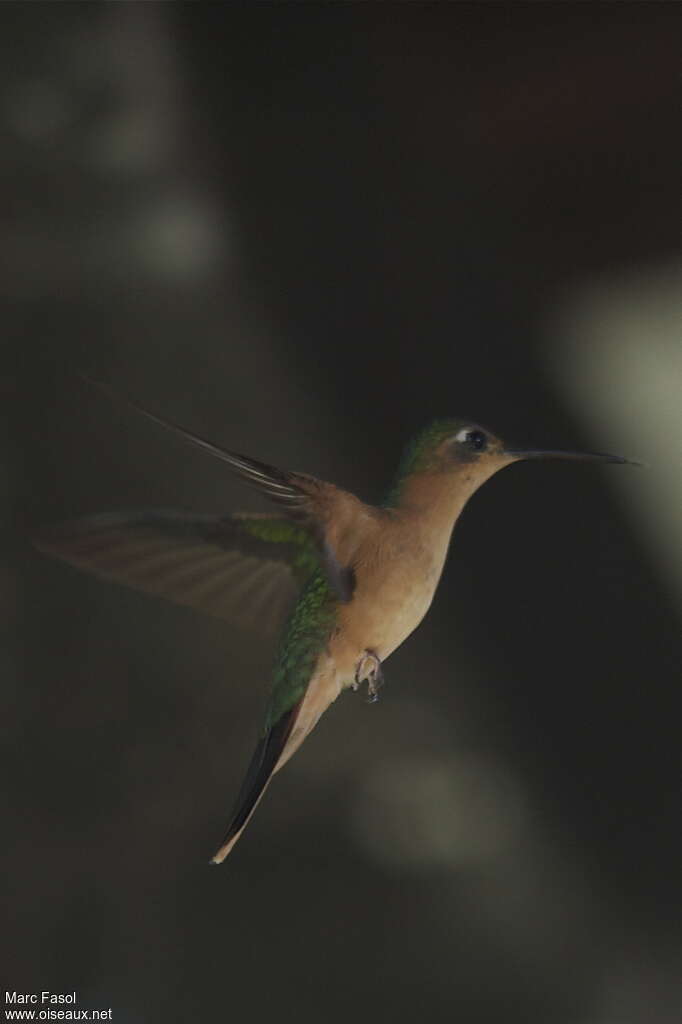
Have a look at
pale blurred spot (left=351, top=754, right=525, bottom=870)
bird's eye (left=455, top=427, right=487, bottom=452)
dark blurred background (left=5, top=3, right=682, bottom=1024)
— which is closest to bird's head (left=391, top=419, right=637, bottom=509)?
bird's eye (left=455, top=427, right=487, bottom=452)

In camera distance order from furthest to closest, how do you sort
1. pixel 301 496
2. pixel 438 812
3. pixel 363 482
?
pixel 438 812
pixel 363 482
pixel 301 496

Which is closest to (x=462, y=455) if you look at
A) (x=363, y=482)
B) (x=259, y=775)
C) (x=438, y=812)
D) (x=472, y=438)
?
(x=472, y=438)

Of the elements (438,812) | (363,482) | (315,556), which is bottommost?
(438,812)

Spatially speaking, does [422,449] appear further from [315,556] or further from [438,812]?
[438,812]

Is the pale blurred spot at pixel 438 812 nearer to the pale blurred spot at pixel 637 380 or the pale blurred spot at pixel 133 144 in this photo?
the pale blurred spot at pixel 637 380

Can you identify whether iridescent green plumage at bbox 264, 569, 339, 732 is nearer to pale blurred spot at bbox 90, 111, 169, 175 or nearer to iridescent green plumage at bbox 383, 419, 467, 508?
iridescent green plumage at bbox 383, 419, 467, 508

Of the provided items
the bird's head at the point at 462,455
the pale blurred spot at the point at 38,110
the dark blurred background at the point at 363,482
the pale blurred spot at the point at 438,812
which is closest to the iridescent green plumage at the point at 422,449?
the bird's head at the point at 462,455

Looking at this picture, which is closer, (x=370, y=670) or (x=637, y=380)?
(x=370, y=670)
